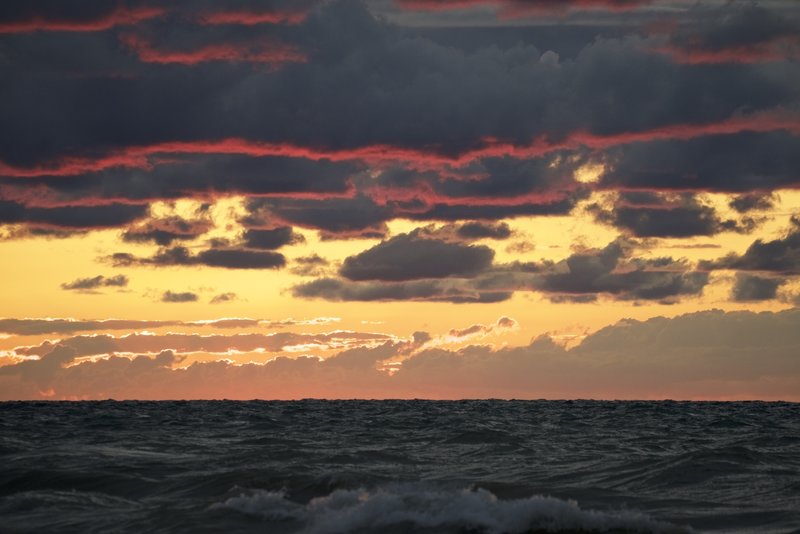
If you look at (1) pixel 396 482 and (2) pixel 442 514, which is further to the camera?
(1) pixel 396 482

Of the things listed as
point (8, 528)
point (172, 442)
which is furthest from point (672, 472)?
point (172, 442)

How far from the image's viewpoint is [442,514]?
22.2 meters

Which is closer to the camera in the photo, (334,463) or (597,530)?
(597,530)

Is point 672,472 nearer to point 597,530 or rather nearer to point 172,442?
point 597,530

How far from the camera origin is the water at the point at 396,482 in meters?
21.9

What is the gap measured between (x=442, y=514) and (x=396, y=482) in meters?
5.96

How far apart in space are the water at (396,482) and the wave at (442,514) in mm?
44

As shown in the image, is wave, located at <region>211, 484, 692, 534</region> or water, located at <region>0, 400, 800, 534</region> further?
water, located at <region>0, 400, 800, 534</region>

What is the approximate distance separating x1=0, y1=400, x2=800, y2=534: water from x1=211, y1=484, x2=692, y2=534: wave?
1.7 inches

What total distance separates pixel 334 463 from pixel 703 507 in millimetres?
13508

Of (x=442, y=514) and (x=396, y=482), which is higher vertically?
(x=396, y=482)

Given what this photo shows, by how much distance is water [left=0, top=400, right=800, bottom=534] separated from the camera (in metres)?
21.9

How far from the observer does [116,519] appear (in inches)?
905

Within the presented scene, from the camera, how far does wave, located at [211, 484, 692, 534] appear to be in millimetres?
21125
